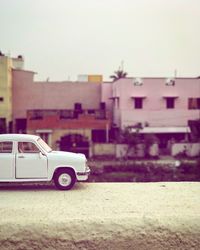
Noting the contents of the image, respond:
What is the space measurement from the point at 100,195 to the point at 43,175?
96 centimetres

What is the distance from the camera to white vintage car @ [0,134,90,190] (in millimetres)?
6648

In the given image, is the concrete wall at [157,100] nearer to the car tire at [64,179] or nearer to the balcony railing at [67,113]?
the balcony railing at [67,113]

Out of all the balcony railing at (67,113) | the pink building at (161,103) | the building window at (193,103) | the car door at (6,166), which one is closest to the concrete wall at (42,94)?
the balcony railing at (67,113)

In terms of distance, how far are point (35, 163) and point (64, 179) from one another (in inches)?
21.7

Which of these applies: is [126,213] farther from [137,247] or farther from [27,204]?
[27,204]

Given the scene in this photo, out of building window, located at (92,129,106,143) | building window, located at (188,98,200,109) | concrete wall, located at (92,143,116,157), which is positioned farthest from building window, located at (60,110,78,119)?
building window, located at (188,98,200,109)

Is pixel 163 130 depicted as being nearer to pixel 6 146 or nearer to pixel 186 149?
pixel 186 149

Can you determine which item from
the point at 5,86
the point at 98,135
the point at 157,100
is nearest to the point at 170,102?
the point at 157,100

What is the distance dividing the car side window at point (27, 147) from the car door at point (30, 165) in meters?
0.05

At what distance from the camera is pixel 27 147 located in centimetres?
695

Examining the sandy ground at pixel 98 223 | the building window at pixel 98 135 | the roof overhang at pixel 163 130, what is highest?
the roof overhang at pixel 163 130

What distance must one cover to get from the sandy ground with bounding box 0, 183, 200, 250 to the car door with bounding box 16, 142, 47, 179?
0.42 m

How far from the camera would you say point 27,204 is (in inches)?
238

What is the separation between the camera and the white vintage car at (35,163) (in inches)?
262
